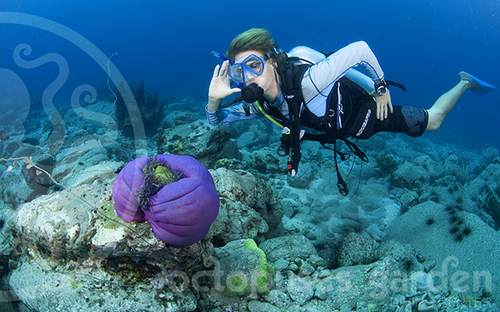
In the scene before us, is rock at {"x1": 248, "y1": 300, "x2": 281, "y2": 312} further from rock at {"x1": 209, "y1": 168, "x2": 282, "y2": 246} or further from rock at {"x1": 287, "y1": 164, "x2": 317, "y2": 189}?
rock at {"x1": 287, "y1": 164, "x2": 317, "y2": 189}

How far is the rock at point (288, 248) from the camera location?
3.90 meters

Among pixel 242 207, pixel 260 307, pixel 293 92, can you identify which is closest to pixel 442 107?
pixel 293 92

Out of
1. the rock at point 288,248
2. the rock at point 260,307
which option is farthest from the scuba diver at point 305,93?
the rock at point 260,307

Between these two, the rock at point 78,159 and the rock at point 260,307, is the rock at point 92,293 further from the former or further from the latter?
the rock at point 78,159

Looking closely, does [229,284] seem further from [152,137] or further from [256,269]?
[152,137]

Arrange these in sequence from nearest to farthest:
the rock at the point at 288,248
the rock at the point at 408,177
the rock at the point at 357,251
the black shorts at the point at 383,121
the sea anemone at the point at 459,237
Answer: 1. the rock at the point at 288,248
2. the rock at the point at 357,251
3. the black shorts at the point at 383,121
4. the sea anemone at the point at 459,237
5. the rock at the point at 408,177

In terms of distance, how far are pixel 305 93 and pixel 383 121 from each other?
132 cm

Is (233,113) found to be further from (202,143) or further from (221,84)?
(202,143)

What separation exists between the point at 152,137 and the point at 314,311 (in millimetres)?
9794

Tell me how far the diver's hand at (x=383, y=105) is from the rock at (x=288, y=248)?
1.91 meters

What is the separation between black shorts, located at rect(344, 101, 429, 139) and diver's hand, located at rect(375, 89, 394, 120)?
4.7 inches

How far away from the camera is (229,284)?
332 cm

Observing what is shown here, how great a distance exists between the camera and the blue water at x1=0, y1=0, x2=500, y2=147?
242 ft

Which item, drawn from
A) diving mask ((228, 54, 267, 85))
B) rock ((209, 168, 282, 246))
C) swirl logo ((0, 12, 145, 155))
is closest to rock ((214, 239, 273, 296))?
rock ((209, 168, 282, 246))
